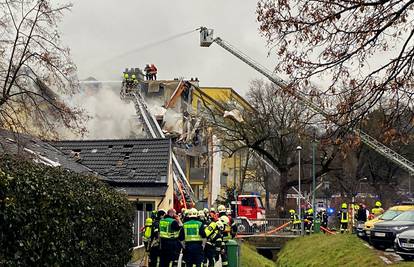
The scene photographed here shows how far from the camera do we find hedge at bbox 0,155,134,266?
20.1 feet

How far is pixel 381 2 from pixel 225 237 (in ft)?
33.3

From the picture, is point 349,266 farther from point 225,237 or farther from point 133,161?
point 133,161

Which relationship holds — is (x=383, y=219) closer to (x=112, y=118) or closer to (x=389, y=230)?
(x=389, y=230)

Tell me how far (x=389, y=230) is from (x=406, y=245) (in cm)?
340

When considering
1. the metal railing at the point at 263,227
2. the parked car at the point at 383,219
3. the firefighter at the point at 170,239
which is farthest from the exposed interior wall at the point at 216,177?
the firefighter at the point at 170,239

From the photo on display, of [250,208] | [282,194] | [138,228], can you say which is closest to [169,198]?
[138,228]

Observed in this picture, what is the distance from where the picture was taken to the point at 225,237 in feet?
55.4

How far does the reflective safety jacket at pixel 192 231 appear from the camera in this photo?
45.6 ft

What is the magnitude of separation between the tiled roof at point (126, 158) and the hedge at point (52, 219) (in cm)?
1393

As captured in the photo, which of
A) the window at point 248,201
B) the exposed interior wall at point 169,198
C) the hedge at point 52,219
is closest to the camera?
the hedge at point 52,219

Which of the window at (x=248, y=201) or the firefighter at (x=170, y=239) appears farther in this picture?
the window at (x=248, y=201)

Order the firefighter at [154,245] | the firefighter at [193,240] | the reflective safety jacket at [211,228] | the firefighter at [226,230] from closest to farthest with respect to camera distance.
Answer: the firefighter at [193,240] < the firefighter at [154,245] < the reflective safety jacket at [211,228] < the firefighter at [226,230]

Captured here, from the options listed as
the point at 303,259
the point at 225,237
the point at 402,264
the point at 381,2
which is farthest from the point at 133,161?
the point at 381,2

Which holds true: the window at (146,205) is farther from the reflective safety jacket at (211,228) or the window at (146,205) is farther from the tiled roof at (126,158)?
the reflective safety jacket at (211,228)
